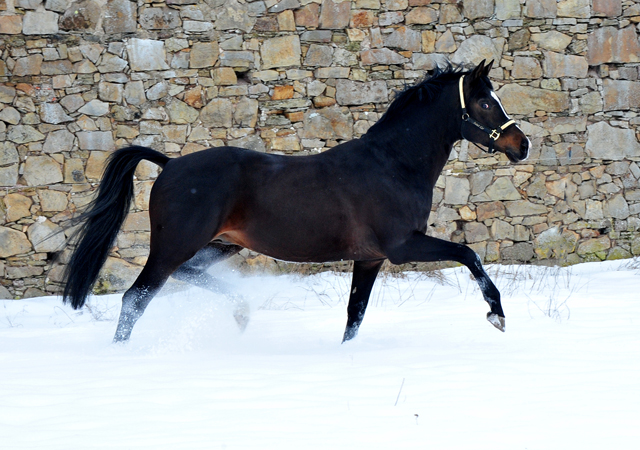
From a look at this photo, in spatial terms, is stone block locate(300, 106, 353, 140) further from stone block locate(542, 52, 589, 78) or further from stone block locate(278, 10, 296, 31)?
stone block locate(542, 52, 589, 78)

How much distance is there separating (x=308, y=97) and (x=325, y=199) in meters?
3.32

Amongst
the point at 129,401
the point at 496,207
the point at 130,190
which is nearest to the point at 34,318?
the point at 130,190

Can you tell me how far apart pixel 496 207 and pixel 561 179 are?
82 centimetres

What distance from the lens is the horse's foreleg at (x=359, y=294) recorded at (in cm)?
413

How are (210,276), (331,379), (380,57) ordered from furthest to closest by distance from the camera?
(380,57) < (210,276) < (331,379)

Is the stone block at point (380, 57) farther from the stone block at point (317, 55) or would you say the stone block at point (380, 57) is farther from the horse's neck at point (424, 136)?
the horse's neck at point (424, 136)

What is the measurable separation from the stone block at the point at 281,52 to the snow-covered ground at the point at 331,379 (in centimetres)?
285

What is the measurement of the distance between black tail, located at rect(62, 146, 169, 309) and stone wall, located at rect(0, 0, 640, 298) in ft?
8.79

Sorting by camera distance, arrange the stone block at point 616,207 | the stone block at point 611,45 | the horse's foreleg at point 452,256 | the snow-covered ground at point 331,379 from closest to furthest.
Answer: the snow-covered ground at point 331,379 < the horse's foreleg at point 452,256 < the stone block at point 611,45 < the stone block at point 616,207

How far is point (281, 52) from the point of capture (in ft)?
22.8

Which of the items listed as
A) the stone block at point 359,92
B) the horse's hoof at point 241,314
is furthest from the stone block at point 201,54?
the horse's hoof at point 241,314

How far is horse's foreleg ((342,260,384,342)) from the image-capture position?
413 cm

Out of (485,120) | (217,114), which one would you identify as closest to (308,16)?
(217,114)

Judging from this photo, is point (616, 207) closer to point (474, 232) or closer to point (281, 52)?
point (474, 232)
